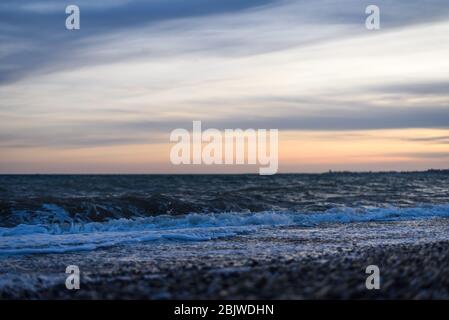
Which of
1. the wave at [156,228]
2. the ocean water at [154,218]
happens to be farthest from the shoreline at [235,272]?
the ocean water at [154,218]

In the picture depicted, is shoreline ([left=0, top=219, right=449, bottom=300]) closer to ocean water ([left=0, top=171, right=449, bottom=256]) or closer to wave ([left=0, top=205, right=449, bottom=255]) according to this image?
wave ([left=0, top=205, right=449, bottom=255])

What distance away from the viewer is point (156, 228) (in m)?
22.3

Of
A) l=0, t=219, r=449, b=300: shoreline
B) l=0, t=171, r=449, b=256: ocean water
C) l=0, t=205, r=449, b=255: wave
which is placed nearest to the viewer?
l=0, t=219, r=449, b=300: shoreline

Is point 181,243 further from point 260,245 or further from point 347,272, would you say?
point 347,272

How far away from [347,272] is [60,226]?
1602cm

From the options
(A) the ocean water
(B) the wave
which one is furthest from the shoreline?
(A) the ocean water

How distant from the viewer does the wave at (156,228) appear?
16.3 meters

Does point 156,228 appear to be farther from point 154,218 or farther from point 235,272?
point 235,272

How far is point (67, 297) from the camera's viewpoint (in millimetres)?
7730

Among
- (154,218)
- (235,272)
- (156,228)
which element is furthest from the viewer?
(154,218)

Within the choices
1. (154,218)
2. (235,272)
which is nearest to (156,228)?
(154,218)

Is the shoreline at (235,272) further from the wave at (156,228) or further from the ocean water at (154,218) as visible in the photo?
the ocean water at (154,218)

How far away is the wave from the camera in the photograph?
53.5 feet

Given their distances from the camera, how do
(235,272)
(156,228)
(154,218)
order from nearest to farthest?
(235,272)
(156,228)
(154,218)
